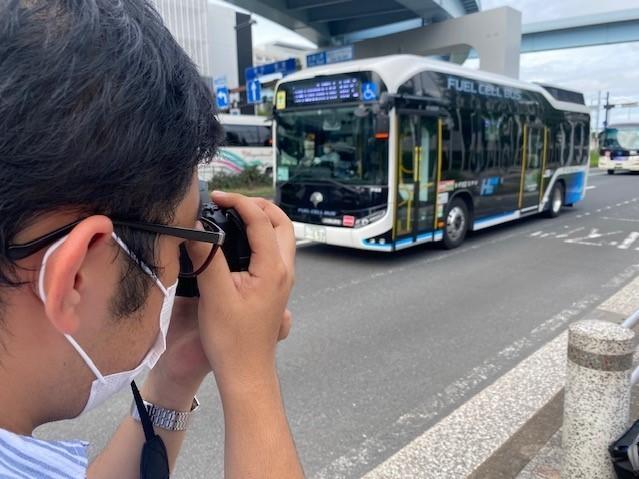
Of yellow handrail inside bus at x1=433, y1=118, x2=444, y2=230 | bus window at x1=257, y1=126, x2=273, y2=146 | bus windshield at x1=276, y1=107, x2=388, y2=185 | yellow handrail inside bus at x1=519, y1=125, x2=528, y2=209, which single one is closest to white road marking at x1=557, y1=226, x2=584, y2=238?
yellow handrail inside bus at x1=519, y1=125, x2=528, y2=209

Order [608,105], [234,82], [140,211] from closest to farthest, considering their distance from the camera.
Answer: [140,211] → [234,82] → [608,105]

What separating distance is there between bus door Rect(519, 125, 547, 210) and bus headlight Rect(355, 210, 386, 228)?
4.43 m

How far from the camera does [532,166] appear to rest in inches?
399

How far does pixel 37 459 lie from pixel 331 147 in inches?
255

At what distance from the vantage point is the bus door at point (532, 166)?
977 cm

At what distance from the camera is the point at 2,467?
65 cm

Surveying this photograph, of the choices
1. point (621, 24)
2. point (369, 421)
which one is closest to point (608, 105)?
point (621, 24)

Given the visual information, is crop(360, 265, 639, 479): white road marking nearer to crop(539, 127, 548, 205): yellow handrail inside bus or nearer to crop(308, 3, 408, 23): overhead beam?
crop(539, 127, 548, 205): yellow handrail inside bus

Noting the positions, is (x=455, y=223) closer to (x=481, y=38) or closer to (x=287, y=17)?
(x=481, y=38)

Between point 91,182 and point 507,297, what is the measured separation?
542 centimetres

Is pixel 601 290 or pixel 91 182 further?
pixel 601 290

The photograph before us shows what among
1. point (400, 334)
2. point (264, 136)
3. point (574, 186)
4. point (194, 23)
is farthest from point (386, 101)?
point (194, 23)

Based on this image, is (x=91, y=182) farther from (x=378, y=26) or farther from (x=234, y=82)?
(x=234, y=82)

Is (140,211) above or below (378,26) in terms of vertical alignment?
below
